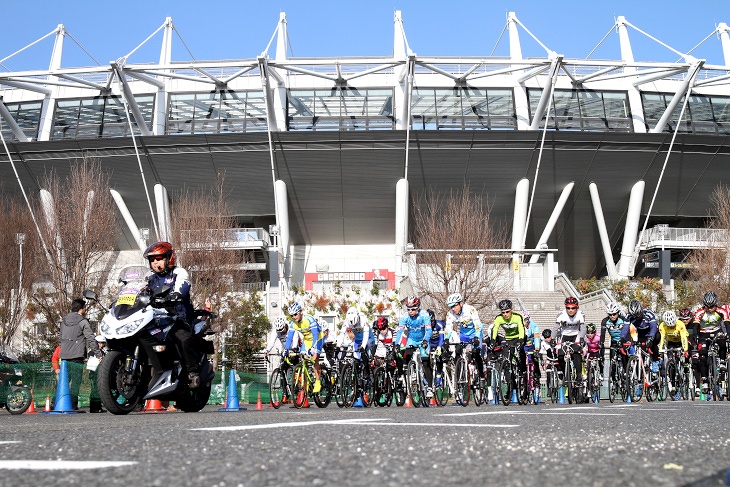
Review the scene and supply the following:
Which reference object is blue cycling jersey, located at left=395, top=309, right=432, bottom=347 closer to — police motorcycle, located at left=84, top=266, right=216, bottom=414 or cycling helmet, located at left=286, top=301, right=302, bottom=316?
cycling helmet, located at left=286, top=301, right=302, bottom=316

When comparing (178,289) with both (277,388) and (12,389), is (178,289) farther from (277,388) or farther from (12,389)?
(277,388)

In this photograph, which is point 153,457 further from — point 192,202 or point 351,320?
point 192,202

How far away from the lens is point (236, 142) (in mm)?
49531

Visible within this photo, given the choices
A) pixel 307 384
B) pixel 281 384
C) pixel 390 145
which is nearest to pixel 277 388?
pixel 281 384

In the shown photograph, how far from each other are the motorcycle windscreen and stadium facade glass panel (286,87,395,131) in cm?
4268

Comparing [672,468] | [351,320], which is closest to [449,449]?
[672,468]

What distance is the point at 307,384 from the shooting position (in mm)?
17422

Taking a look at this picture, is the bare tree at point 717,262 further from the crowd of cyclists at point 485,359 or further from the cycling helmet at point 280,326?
the cycling helmet at point 280,326

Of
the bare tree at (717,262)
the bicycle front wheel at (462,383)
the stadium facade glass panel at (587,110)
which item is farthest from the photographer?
the stadium facade glass panel at (587,110)

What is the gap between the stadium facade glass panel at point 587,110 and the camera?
54000mm

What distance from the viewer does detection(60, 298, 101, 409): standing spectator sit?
16.0 metres

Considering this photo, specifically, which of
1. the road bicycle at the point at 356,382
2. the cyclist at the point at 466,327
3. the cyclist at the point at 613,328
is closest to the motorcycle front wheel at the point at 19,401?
the road bicycle at the point at 356,382

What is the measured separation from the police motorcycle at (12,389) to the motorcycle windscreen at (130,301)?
6754 mm

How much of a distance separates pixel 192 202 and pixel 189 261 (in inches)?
214
